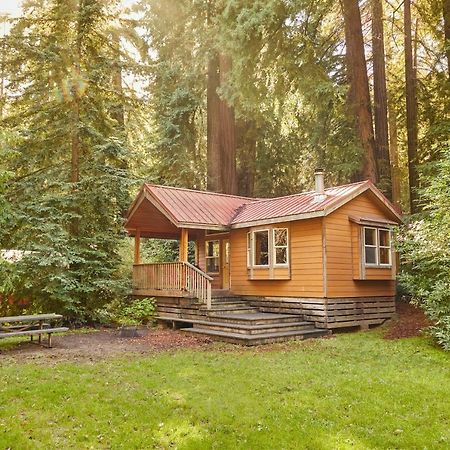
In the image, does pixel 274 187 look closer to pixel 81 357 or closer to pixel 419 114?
pixel 419 114

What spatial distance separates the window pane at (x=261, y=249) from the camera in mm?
14734

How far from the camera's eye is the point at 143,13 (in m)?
21.0

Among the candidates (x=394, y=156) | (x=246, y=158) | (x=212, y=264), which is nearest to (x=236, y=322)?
(x=212, y=264)

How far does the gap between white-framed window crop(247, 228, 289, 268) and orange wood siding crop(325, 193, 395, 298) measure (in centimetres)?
138

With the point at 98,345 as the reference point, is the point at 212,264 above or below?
above

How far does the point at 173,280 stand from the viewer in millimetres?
14664

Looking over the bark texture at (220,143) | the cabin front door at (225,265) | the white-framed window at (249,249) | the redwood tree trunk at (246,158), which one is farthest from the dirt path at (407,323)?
the redwood tree trunk at (246,158)

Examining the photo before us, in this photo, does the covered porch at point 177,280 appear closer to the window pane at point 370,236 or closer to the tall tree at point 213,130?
the window pane at point 370,236

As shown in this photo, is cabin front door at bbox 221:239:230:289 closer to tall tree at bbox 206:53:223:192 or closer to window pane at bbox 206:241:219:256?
window pane at bbox 206:241:219:256

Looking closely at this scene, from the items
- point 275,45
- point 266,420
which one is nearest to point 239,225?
point 275,45

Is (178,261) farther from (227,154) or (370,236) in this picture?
(227,154)

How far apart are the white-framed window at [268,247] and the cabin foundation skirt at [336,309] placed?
44.1 inches

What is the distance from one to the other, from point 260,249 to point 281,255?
0.75m

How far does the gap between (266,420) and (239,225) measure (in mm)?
9369
